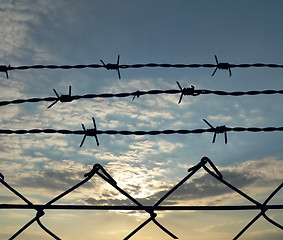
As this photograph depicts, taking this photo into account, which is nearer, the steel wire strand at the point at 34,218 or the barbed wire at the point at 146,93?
the steel wire strand at the point at 34,218

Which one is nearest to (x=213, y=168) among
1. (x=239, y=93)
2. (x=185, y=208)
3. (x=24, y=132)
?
(x=185, y=208)

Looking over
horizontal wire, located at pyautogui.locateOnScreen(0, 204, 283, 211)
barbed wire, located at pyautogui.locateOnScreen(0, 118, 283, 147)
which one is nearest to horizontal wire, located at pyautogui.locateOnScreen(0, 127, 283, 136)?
barbed wire, located at pyautogui.locateOnScreen(0, 118, 283, 147)

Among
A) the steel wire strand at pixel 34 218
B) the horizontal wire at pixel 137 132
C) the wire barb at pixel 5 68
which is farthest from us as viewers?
the wire barb at pixel 5 68

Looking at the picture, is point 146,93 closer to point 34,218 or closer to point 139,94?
point 139,94

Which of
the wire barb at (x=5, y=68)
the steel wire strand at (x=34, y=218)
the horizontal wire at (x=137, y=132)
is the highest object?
the wire barb at (x=5, y=68)

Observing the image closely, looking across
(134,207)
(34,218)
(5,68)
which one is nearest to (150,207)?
(134,207)

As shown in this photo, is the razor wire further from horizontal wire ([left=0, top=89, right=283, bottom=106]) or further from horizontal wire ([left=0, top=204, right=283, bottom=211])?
horizontal wire ([left=0, top=89, right=283, bottom=106])

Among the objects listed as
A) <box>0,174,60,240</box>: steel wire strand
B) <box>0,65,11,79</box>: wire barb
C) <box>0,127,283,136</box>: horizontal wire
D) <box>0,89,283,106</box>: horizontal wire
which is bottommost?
<box>0,174,60,240</box>: steel wire strand

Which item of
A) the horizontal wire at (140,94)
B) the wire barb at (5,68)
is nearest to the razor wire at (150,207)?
the horizontal wire at (140,94)

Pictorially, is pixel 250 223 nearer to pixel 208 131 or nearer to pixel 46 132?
pixel 208 131

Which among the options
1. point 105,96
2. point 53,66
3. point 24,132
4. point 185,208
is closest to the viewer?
point 185,208

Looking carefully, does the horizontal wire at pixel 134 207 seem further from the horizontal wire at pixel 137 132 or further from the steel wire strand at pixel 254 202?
the horizontal wire at pixel 137 132

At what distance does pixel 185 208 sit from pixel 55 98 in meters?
2.01

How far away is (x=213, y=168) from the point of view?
9.45 feet
